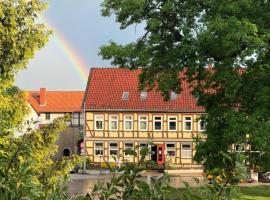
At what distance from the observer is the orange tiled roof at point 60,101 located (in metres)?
76.2

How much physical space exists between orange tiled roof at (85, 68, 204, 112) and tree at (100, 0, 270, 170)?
99.3 ft

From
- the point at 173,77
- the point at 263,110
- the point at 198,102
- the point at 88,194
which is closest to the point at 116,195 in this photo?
the point at 88,194

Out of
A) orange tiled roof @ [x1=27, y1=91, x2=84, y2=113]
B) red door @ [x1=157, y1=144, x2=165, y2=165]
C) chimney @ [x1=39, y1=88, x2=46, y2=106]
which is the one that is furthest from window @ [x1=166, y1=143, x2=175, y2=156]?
chimney @ [x1=39, y1=88, x2=46, y2=106]

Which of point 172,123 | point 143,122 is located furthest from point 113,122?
point 172,123

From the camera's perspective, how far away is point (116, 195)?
92.2 inches

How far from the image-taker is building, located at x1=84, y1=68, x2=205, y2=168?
166ft

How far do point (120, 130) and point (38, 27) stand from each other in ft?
129

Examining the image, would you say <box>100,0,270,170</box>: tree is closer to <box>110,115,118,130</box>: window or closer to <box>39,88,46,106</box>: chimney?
<box>110,115,118,130</box>: window

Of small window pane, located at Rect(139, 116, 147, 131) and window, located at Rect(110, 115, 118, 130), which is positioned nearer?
window, located at Rect(110, 115, 118, 130)

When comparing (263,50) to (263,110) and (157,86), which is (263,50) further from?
(157,86)

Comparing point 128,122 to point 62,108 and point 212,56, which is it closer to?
point 62,108

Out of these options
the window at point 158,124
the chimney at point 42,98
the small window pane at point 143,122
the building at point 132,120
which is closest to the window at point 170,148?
the building at point 132,120

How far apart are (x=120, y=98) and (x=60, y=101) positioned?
2966 cm

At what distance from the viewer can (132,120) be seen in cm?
5159
